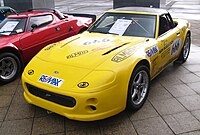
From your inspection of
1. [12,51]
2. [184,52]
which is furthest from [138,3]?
[12,51]

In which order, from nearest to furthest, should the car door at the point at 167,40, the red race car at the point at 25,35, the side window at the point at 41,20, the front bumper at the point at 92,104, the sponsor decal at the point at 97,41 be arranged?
the front bumper at the point at 92,104
the sponsor decal at the point at 97,41
the car door at the point at 167,40
the red race car at the point at 25,35
the side window at the point at 41,20

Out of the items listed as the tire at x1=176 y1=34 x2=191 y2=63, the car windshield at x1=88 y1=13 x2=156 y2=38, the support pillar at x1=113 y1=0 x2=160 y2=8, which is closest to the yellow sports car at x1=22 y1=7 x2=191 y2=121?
the car windshield at x1=88 y1=13 x2=156 y2=38

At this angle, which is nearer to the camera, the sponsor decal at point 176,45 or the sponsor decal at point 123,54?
the sponsor decal at point 123,54

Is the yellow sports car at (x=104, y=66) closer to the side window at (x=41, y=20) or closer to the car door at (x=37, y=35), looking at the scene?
the car door at (x=37, y=35)

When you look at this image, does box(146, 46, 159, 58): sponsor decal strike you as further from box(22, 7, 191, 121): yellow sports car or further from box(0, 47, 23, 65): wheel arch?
box(0, 47, 23, 65): wheel arch

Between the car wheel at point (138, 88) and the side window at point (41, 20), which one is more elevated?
the side window at point (41, 20)

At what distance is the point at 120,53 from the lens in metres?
3.26

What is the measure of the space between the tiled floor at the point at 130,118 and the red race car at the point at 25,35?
598 millimetres

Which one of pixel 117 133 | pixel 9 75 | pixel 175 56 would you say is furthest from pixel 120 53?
pixel 9 75

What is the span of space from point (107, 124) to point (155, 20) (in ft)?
6.97

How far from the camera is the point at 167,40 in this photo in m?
4.10

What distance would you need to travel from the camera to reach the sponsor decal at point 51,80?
112 inches

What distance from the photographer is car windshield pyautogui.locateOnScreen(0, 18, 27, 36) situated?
482 cm

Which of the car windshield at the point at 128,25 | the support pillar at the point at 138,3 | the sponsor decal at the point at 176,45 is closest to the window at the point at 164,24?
the car windshield at the point at 128,25
